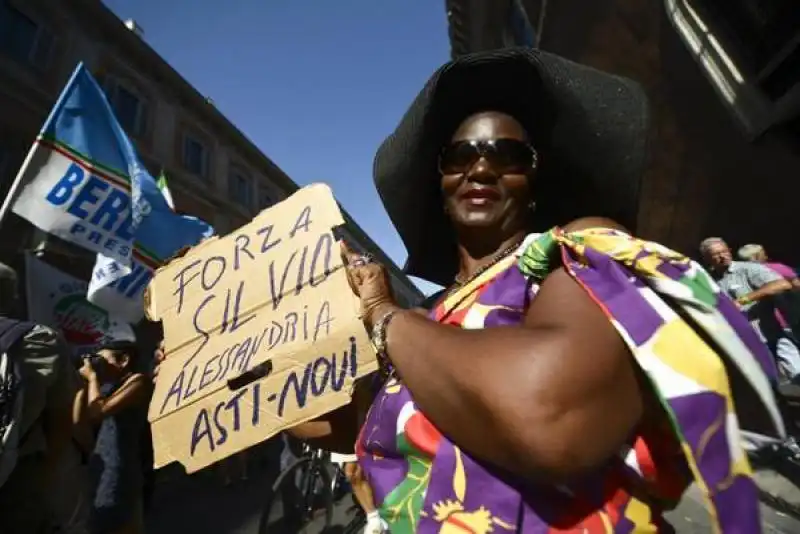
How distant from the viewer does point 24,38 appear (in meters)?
10.8

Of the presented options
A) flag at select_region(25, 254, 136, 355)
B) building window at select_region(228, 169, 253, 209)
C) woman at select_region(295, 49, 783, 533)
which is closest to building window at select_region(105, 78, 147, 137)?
building window at select_region(228, 169, 253, 209)

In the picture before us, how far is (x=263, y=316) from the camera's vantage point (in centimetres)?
137

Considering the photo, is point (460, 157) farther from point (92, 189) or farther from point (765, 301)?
point (765, 301)

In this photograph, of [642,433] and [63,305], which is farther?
[63,305]

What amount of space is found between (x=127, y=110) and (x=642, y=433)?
50.5 ft

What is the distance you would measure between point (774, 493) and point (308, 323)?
3429 millimetres

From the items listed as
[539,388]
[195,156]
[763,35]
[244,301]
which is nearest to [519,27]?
[763,35]

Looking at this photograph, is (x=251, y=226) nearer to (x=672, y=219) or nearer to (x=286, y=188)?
(x=672, y=219)

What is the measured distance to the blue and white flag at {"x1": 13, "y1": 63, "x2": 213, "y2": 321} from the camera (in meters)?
3.46

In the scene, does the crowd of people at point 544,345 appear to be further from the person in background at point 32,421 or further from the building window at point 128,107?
the building window at point 128,107

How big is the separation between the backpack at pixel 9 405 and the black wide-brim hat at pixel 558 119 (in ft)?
6.21

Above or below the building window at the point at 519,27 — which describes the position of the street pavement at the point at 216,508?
below

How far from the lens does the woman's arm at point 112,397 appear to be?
271 cm

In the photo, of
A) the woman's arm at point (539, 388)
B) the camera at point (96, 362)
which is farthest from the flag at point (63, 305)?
the woman's arm at point (539, 388)
